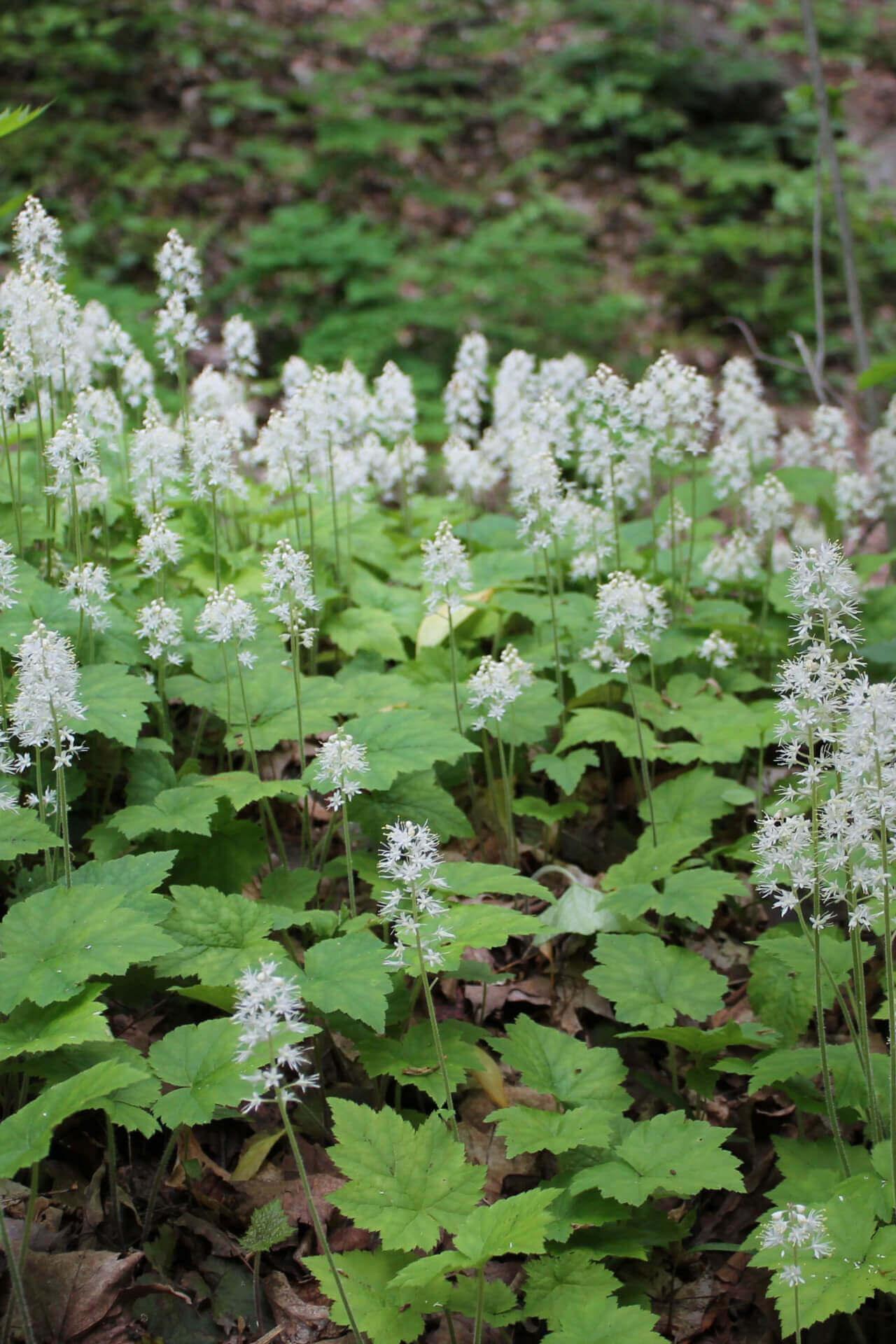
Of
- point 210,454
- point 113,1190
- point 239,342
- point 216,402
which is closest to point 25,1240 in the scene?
point 113,1190

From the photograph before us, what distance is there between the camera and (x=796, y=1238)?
2.24 metres

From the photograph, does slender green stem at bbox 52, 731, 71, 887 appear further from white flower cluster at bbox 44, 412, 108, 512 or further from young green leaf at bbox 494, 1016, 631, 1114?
young green leaf at bbox 494, 1016, 631, 1114

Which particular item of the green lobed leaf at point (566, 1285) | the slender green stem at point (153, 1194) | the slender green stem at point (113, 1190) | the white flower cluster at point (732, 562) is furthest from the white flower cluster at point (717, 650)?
the slender green stem at point (113, 1190)

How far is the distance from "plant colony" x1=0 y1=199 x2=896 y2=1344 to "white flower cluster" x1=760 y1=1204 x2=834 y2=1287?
0.01 metres

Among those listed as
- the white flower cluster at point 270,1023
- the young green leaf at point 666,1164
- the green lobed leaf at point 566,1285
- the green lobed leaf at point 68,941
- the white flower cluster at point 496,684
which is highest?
the white flower cluster at point 496,684

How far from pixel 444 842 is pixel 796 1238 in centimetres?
185

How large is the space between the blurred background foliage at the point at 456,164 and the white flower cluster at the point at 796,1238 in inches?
262

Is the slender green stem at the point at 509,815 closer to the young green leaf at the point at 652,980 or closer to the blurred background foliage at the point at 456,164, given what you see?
the young green leaf at the point at 652,980

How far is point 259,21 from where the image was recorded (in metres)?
12.6

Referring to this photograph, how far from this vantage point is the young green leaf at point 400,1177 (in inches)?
92.6

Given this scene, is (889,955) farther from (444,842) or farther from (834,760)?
(444,842)

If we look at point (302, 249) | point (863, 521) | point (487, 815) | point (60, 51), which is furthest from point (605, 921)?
point (60, 51)

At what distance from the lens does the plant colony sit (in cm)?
246

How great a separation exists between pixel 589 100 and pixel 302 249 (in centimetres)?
470
